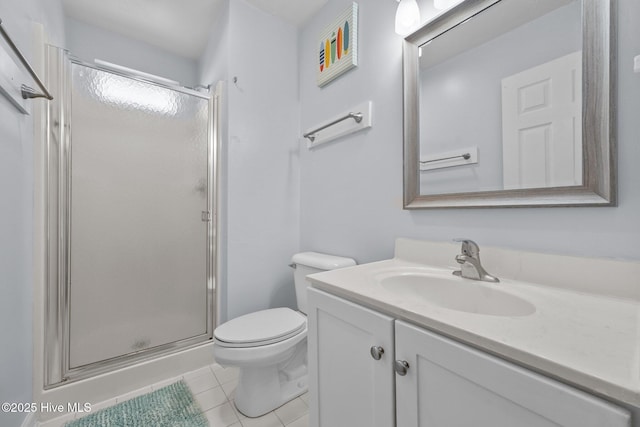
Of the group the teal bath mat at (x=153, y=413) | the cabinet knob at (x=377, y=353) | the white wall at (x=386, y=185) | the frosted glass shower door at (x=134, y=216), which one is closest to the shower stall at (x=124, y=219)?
the frosted glass shower door at (x=134, y=216)

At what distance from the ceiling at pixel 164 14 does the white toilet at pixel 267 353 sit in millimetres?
1645

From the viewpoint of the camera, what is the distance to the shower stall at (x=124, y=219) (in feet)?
4.35

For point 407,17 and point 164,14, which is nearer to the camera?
point 407,17

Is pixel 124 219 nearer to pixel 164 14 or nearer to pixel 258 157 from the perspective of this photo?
pixel 258 157

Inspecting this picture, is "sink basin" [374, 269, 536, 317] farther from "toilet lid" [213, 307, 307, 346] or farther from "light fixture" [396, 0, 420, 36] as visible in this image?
"light fixture" [396, 0, 420, 36]

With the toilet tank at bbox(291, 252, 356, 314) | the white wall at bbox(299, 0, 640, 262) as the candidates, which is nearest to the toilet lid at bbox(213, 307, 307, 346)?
the toilet tank at bbox(291, 252, 356, 314)

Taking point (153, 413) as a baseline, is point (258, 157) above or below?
above

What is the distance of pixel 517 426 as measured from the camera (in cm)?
41

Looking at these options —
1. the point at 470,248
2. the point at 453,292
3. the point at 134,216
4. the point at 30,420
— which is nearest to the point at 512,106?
the point at 470,248

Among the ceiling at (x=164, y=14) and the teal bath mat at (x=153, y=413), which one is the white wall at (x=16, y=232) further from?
the ceiling at (x=164, y=14)

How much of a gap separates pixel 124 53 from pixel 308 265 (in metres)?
2.18

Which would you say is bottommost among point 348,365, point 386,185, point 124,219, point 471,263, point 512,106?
point 348,365

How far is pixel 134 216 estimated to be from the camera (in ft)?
5.03

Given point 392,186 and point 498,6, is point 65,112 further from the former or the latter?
point 498,6
